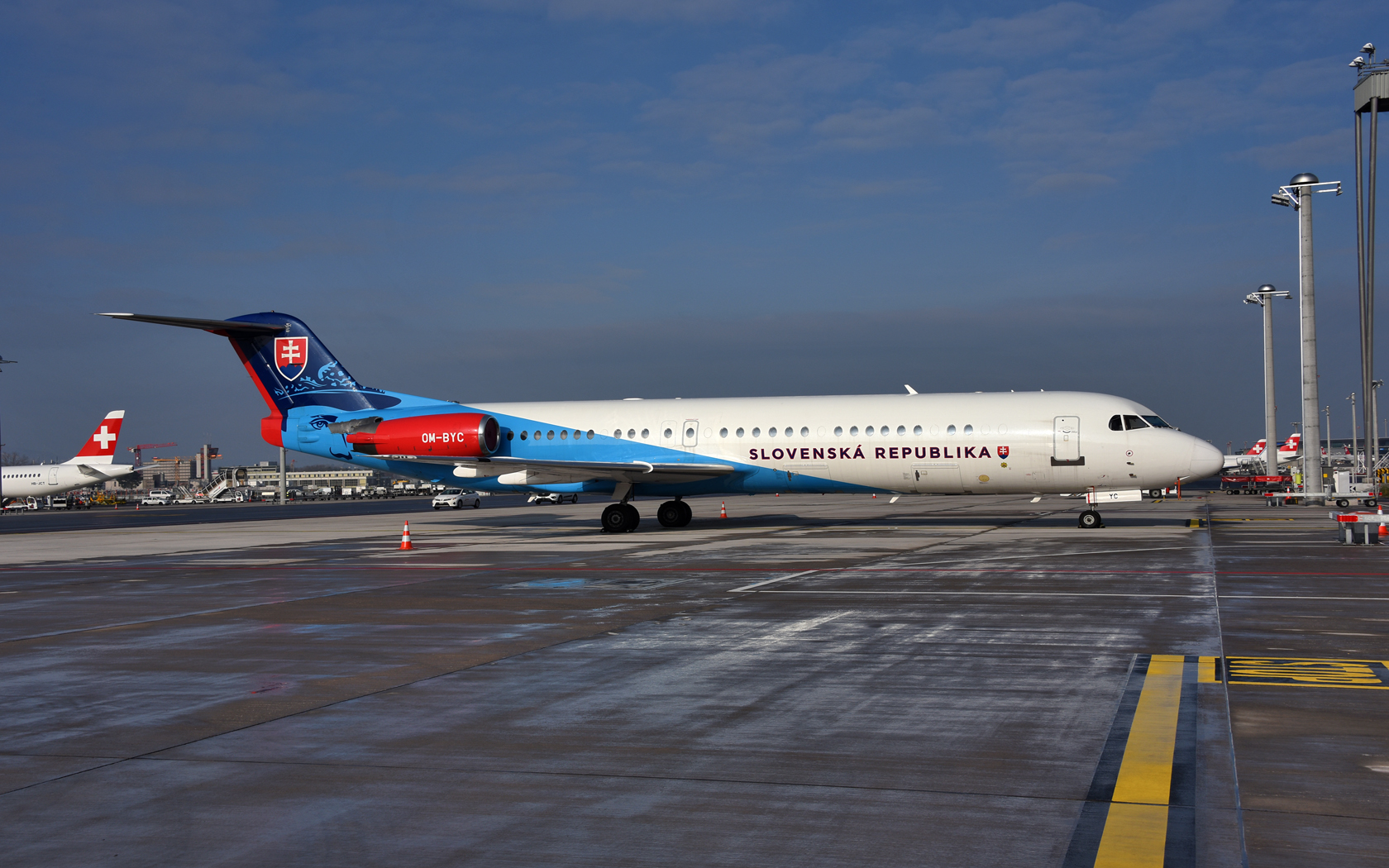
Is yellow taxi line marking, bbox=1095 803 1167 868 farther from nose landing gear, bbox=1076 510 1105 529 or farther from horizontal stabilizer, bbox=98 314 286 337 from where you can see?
horizontal stabilizer, bbox=98 314 286 337

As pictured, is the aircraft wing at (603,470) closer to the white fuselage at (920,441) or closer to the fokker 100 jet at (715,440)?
the fokker 100 jet at (715,440)

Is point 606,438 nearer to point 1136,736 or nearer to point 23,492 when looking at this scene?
point 1136,736

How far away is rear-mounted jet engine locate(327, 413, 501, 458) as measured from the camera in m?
28.5

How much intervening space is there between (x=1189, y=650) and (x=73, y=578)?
18.5 metres

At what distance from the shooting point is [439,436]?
28.6 m

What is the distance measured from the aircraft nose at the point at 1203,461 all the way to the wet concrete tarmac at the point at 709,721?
26.8ft

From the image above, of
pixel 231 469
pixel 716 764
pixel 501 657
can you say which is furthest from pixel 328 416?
pixel 231 469

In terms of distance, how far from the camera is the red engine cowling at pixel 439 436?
2853 centimetres

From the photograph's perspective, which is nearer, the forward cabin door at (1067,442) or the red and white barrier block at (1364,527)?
the red and white barrier block at (1364,527)

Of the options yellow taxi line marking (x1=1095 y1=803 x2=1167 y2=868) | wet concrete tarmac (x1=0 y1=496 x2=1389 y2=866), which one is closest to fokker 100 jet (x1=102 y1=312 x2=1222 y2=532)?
wet concrete tarmac (x1=0 y1=496 x2=1389 y2=866)

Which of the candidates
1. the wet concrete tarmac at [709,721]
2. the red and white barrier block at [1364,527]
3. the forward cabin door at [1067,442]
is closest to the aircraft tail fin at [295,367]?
the wet concrete tarmac at [709,721]

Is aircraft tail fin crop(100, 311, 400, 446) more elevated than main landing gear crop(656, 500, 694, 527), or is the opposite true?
aircraft tail fin crop(100, 311, 400, 446)

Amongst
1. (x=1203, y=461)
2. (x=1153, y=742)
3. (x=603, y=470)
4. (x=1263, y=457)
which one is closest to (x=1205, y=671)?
(x=1153, y=742)

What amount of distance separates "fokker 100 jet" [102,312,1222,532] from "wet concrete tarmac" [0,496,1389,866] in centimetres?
900
